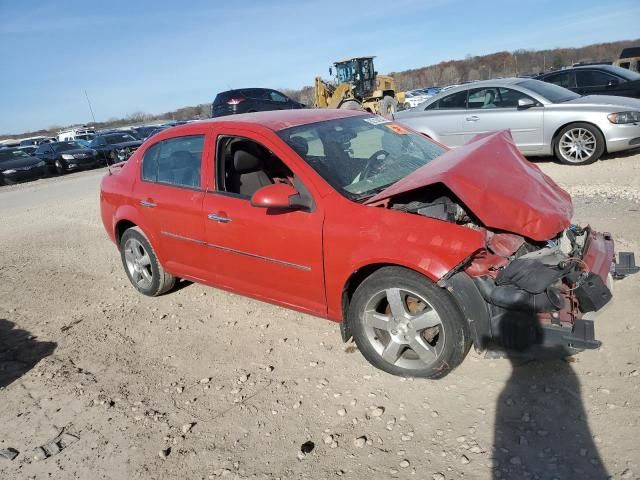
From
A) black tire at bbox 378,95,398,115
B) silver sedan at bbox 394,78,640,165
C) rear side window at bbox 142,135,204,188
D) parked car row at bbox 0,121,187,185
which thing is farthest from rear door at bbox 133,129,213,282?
black tire at bbox 378,95,398,115

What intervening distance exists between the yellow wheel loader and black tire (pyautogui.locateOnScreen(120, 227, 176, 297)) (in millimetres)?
19112

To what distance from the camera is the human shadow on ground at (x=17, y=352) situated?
3.91 m

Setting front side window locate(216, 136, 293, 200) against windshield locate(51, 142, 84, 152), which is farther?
windshield locate(51, 142, 84, 152)

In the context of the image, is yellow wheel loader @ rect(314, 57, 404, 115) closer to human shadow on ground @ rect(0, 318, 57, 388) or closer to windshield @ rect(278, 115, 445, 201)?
A: windshield @ rect(278, 115, 445, 201)

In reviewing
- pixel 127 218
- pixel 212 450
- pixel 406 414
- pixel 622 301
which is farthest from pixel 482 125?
pixel 212 450

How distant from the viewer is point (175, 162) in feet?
14.4

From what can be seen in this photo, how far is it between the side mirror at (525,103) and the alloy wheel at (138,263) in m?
6.49

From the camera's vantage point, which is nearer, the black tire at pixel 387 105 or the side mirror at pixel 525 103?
the side mirror at pixel 525 103

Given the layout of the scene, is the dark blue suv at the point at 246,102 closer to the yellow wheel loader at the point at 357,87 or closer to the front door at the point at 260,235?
the yellow wheel loader at the point at 357,87

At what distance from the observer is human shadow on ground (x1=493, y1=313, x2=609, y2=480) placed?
237cm

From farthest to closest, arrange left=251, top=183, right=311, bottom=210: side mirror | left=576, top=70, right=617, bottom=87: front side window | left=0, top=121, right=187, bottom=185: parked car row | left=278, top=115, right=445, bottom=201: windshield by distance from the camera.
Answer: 1. left=0, top=121, right=187, bottom=185: parked car row
2. left=576, top=70, right=617, bottom=87: front side window
3. left=278, top=115, right=445, bottom=201: windshield
4. left=251, top=183, right=311, bottom=210: side mirror

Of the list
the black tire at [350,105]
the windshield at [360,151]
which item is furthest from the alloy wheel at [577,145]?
the black tire at [350,105]

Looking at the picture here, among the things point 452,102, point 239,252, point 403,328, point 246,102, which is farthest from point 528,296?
point 246,102

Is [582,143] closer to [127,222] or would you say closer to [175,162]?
[175,162]
